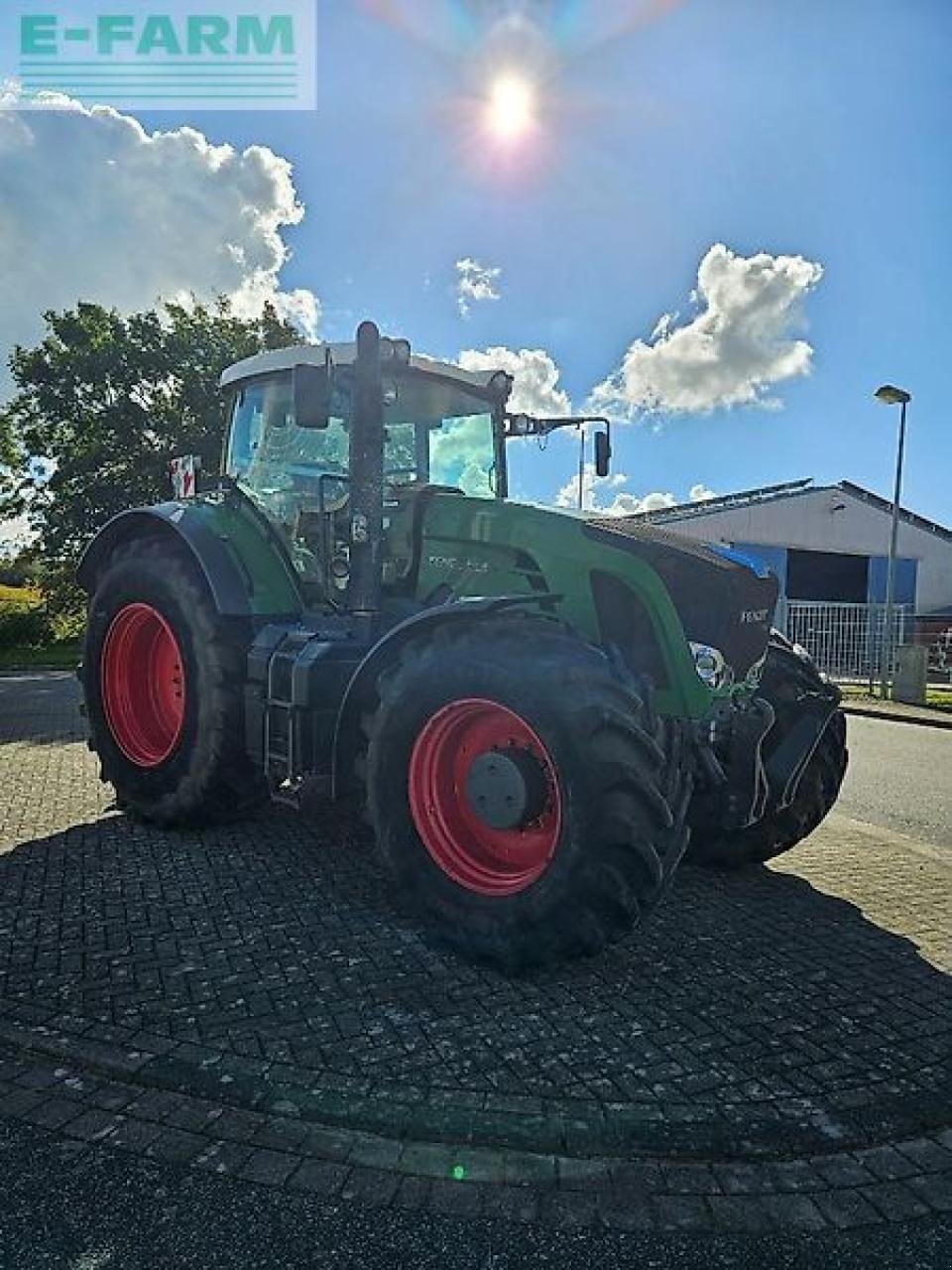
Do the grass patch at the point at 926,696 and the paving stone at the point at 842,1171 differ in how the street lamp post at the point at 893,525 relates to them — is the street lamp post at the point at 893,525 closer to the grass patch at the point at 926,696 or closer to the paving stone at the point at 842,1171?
the grass patch at the point at 926,696

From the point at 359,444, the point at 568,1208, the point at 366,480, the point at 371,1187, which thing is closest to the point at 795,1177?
the point at 568,1208

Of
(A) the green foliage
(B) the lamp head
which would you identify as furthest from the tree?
(B) the lamp head

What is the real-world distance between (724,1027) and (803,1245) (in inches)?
39.7

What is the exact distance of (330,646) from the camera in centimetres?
456

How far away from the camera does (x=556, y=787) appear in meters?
3.52

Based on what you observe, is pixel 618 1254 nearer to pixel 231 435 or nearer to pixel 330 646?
pixel 330 646

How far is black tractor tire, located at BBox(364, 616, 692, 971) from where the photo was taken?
10.8 feet

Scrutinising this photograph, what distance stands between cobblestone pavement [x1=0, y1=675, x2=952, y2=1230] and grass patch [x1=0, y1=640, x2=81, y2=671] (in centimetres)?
1430

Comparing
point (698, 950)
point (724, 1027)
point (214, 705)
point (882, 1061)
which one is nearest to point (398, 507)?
point (214, 705)

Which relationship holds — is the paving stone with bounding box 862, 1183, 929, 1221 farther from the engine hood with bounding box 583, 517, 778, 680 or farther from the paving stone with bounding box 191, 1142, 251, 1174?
the engine hood with bounding box 583, 517, 778, 680

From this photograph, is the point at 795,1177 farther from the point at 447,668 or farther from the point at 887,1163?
the point at 447,668

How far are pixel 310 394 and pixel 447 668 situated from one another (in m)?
1.52

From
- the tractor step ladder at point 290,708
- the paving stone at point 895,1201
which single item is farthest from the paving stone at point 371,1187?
the tractor step ladder at point 290,708

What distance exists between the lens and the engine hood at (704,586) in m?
4.01
